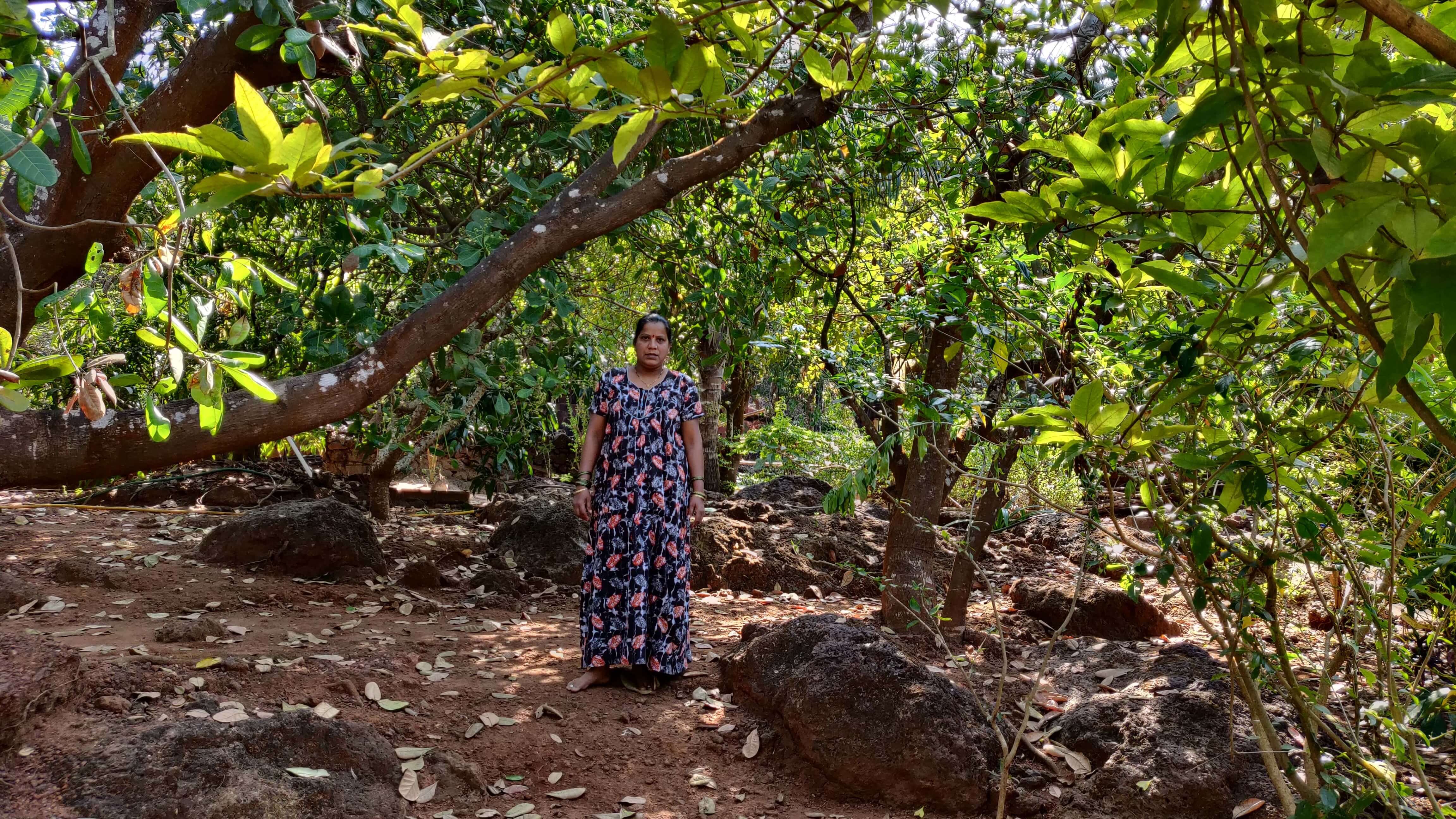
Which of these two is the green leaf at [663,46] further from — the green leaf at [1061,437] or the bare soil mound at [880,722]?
the bare soil mound at [880,722]

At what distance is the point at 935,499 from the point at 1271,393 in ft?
8.01

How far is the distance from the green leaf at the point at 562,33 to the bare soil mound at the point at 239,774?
197 cm

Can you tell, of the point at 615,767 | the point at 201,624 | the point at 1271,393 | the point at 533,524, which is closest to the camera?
the point at 1271,393

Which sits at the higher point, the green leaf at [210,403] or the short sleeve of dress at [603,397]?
the short sleeve of dress at [603,397]

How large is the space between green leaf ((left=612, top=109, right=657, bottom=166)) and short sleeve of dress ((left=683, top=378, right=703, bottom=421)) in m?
3.08

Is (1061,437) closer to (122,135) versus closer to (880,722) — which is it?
(880,722)

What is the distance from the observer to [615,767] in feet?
10.2

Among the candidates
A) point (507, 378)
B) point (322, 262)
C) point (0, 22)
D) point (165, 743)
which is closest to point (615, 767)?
point (165, 743)

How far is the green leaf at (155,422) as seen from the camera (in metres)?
1.45

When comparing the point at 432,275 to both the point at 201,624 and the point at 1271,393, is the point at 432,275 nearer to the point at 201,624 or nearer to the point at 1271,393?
the point at 201,624

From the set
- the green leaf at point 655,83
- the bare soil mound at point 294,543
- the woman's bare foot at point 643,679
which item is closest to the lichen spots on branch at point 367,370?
the green leaf at point 655,83

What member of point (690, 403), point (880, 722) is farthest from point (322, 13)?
point (880, 722)

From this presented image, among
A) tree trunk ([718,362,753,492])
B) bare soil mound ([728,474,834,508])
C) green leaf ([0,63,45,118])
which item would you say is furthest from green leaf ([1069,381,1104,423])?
tree trunk ([718,362,753,492])

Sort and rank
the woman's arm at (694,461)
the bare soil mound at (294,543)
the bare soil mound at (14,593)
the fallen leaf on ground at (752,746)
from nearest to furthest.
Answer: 1. the fallen leaf on ground at (752,746)
2. the bare soil mound at (14,593)
3. the woman's arm at (694,461)
4. the bare soil mound at (294,543)
